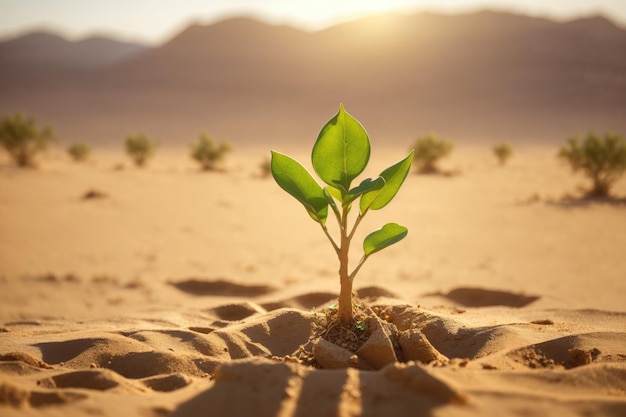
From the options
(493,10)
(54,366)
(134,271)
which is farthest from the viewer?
(493,10)

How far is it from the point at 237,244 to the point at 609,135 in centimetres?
962

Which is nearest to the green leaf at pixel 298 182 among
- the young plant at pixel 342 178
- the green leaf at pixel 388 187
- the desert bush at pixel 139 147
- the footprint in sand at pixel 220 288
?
the young plant at pixel 342 178

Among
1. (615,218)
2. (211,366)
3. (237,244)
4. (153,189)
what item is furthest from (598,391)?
(153,189)

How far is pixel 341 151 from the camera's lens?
2754 mm

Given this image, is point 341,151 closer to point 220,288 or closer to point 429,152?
point 220,288

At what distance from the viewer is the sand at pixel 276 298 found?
204cm

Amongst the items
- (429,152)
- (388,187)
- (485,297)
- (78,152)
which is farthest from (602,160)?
(78,152)

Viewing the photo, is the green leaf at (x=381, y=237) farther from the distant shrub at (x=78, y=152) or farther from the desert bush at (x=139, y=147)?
the distant shrub at (x=78, y=152)

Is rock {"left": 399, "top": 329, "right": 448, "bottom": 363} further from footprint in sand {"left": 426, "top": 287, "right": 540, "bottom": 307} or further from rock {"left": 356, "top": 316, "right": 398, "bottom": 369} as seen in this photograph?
footprint in sand {"left": 426, "top": 287, "right": 540, "bottom": 307}

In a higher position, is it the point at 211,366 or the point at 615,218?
the point at 615,218

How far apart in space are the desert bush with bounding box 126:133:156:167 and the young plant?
57.8ft

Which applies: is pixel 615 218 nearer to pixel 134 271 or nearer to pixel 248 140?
pixel 134 271

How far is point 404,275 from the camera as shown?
6785mm

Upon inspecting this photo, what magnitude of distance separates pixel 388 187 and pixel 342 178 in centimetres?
26
